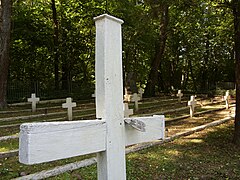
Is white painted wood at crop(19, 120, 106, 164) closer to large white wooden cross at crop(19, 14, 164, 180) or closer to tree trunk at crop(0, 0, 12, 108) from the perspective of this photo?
large white wooden cross at crop(19, 14, 164, 180)

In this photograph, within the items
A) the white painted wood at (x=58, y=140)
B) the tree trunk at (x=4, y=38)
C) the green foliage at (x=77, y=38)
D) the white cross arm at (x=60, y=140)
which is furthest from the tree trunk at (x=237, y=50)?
the tree trunk at (x=4, y=38)

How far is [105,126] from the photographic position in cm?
177

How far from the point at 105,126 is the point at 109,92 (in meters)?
0.20

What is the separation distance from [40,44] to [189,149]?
54.2 feet

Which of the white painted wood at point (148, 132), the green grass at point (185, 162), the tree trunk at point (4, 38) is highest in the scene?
the tree trunk at point (4, 38)

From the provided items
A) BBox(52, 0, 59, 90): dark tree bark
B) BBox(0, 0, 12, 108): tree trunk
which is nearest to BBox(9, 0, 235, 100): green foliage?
BBox(52, 0, 59, 90): dark tree bark

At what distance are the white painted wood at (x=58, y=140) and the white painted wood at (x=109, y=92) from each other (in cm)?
7

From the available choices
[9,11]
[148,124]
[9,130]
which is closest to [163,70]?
[9,11]

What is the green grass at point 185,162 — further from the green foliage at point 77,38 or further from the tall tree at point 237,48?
the green foliage at point 77,38

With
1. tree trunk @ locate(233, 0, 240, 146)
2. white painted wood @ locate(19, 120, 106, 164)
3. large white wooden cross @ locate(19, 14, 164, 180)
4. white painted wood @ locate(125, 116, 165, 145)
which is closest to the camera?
white painted wood @ locate(19, 120, 106, 164)

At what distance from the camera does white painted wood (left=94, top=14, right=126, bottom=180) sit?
1.78m

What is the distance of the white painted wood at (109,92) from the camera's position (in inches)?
70.0

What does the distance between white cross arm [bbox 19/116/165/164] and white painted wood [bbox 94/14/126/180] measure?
0.07 m

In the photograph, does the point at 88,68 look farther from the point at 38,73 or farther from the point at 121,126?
the point at 121,126
